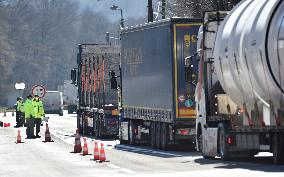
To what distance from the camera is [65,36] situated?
188 m

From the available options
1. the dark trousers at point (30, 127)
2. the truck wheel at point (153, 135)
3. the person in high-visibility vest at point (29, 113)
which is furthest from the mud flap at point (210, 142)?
the dark trousers at point (30, 127)

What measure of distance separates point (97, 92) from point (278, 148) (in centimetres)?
2298

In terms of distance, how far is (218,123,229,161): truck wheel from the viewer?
25.6 m

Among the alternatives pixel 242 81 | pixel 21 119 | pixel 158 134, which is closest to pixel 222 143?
pixel 242 81

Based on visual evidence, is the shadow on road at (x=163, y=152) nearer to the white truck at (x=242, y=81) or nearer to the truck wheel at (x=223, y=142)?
the white truck at (x=242, y=81)

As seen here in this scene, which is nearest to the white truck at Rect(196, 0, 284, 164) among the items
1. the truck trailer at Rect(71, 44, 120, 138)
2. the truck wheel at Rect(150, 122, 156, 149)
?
the truck wheel at Rect(150, 122, 156, 149)

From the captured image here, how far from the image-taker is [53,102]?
285ft

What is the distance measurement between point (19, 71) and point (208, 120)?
448 ft

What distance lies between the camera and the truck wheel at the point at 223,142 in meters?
25.6

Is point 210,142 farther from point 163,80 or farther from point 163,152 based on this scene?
point 163,80

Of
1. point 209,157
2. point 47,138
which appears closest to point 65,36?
point 47,138

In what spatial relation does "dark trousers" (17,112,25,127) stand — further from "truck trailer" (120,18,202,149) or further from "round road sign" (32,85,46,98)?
"truck trailer" (120,18,202,149)

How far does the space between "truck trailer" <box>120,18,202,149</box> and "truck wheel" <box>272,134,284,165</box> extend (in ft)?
21.0

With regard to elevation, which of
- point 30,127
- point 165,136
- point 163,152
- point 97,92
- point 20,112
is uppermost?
point 97,92
